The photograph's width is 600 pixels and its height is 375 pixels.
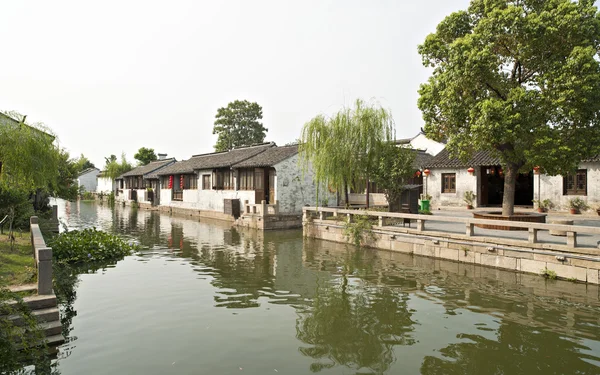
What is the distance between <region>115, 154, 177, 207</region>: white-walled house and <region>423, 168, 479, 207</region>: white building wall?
2378 centimetres

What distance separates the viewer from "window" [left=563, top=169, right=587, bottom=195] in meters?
18.2

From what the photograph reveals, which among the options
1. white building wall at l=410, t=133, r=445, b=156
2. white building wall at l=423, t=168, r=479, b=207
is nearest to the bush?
white building wall at l=423, t=168, r=479, b=207

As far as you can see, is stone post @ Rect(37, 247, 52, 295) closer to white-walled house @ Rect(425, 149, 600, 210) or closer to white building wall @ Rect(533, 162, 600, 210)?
white-walled house @ Rect(425, 149, 600, 210)

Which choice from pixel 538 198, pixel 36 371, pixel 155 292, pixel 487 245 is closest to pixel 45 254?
pixel 36 371

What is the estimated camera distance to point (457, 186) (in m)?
22.7

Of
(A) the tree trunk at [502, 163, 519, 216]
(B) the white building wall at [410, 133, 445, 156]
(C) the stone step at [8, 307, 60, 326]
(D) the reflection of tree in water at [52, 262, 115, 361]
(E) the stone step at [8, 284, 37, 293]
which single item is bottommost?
(D) the reflection of tree in water at [52, 262, 115, 361]

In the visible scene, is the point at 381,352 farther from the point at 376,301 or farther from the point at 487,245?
the point at 487,245

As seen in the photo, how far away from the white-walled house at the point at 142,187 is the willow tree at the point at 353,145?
73.4 feet

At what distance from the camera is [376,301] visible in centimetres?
797

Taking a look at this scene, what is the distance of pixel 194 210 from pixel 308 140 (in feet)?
42.9

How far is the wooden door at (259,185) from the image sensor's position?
2227 centimetres

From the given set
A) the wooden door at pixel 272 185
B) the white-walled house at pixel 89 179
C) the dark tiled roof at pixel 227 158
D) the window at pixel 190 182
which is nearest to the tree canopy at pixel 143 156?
the white-walled house at pixel 89 179

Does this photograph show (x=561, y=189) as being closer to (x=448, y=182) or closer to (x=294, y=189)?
(x=448, y=182)

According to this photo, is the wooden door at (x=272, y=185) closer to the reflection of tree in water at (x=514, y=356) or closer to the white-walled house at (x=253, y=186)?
the white-walled house at (x=253, y=186)
